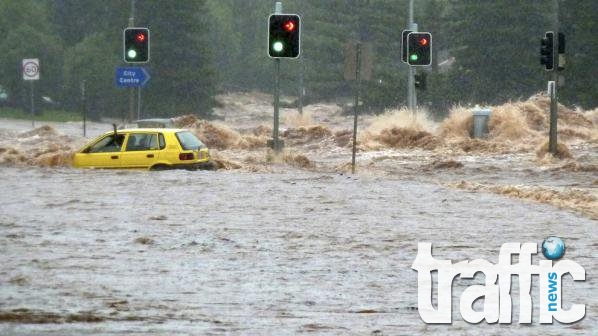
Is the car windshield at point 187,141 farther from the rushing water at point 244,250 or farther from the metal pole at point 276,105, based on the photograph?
the metal pole at point 276,105

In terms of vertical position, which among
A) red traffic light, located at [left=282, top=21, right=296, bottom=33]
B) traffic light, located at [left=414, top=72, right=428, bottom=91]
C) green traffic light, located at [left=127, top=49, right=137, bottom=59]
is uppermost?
red traffic light, located at [left=282, top=21, right=296, bottom=33]

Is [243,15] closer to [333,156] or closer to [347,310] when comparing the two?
[333,156]

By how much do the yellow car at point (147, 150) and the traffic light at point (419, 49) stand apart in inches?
583

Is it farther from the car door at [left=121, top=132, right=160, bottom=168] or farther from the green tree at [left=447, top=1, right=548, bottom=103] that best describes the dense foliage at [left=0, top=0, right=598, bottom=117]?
the car door at [left=121, top=132, right=160, bottom=168]

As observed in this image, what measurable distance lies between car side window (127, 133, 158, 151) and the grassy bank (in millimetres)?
49975

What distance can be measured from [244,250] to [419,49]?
26.8 m

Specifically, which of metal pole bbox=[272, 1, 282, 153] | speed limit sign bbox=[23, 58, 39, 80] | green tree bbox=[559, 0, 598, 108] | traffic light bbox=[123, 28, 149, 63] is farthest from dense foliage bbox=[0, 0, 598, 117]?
metal pole bbox=[272, 1, 282, 153]

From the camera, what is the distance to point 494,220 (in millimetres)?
19109

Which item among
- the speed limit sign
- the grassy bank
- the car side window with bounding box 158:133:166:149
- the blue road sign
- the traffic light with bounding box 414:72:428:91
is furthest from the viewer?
the grassy bank

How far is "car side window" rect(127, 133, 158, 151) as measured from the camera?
90.2 feet

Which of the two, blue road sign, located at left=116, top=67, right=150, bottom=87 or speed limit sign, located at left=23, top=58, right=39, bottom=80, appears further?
speed limit sign, located at left=23, top=58, right=39, bottom=80

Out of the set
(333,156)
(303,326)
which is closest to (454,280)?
(303,326)

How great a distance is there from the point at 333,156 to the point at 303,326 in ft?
99.0

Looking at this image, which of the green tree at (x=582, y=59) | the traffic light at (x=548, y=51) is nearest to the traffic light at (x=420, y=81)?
the traffic light at (x=548, y=51)
